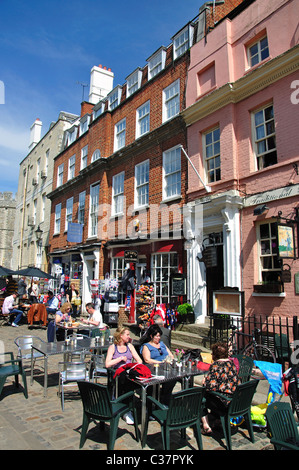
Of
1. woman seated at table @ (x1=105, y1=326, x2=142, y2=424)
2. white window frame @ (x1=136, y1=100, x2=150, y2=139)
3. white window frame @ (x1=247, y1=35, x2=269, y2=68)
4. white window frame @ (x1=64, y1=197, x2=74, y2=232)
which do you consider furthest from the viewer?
white window frame @ (x1=64, y1=197, x2=74, y2=232)

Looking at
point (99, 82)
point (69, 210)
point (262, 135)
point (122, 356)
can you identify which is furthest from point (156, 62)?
point (122, 356)

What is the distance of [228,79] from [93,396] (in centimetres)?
995

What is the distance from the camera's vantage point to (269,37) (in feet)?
31.1

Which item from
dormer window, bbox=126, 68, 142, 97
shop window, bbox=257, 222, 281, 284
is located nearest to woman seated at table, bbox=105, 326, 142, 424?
Result: shop window, bbox=257, 222, 281, 284

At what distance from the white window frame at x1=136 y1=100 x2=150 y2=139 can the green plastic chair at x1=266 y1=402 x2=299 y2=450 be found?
1300 centimetres

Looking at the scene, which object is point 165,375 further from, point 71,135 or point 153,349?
point 71,135

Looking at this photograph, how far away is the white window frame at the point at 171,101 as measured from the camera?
42.7 feet

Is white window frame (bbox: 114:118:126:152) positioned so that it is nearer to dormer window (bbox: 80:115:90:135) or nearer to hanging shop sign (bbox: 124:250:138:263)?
dormer window (bbox: 80:115:90:135)

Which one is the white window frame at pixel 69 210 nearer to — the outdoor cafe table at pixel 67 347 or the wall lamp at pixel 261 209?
the wall lamp at pixel 261 209

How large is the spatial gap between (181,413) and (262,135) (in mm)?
8138

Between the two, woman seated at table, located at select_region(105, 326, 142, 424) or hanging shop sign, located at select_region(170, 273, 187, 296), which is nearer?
woman seated at table, located at select_region(105, 326, 142, 424)

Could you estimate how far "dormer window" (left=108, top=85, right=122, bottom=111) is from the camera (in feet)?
56.9

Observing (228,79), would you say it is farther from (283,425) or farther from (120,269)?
(283,425)

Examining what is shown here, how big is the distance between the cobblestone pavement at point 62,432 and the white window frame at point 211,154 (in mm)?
7051
